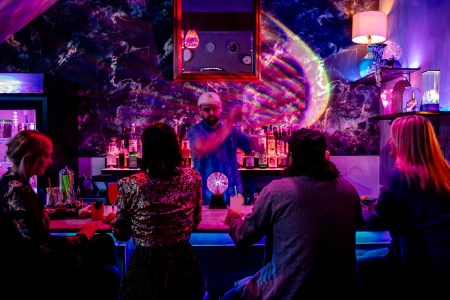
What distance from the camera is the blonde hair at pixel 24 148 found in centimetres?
196

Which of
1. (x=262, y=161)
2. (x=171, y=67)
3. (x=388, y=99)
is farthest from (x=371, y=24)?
(x=171, y=67)

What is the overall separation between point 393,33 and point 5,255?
4.13 metres

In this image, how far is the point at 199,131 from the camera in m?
3.75

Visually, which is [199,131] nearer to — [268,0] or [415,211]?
[268,0]

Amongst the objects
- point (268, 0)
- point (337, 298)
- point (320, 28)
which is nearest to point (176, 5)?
point (268, 0)

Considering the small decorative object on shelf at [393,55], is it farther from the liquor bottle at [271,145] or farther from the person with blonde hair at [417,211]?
the person with blonde hair at [417,211]

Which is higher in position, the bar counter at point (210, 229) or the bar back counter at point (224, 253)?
the bar counter at point (210, 229)

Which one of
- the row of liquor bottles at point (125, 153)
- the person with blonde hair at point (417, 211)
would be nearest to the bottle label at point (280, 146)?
the row of liquor bottles at point (125, 153)

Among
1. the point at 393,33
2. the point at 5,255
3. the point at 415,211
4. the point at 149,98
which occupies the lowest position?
the point at 5,255

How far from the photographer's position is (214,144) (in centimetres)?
369

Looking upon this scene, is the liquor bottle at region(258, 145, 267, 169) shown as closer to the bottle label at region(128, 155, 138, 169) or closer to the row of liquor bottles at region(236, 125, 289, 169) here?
the row of liquor bottles at region(236, 125, 289, 169)

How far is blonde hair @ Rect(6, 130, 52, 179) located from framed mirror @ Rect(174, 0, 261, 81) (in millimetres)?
2686

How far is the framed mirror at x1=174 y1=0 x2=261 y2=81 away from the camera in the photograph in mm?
4562

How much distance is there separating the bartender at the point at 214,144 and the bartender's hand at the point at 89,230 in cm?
144
